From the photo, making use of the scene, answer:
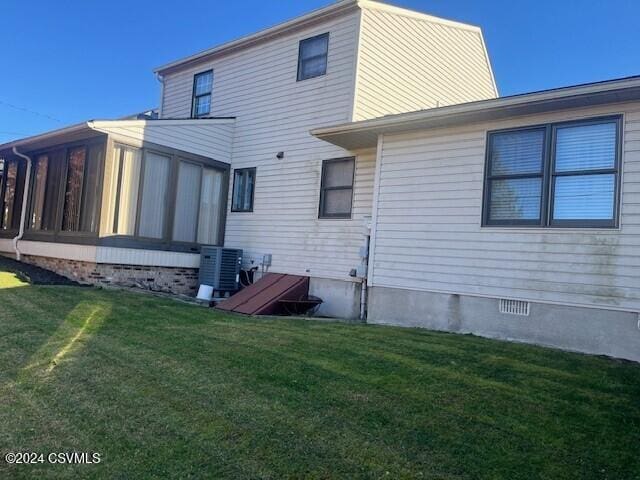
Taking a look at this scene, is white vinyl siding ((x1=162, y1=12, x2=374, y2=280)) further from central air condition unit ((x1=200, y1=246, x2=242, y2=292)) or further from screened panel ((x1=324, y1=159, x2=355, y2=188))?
central air condition unit ((x1=200, y1=246, x2=242, y2=292))

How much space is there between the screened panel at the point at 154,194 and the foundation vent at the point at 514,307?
733 centimetres

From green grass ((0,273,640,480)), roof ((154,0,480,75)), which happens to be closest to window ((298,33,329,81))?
roof ((154,0,480,75))

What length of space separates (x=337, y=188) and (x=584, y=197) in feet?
15.4

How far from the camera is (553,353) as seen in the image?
5785 millimetres

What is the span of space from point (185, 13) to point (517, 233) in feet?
58.0

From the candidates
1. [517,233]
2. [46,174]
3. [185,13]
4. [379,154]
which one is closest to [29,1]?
[185,13]

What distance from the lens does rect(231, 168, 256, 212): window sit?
38.3 ft

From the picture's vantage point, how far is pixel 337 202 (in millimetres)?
9773

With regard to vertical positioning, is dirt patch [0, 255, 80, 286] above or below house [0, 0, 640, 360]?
below

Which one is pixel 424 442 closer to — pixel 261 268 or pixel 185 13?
pixel 261 268

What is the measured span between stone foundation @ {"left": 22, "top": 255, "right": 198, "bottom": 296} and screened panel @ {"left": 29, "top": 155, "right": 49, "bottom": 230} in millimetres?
864

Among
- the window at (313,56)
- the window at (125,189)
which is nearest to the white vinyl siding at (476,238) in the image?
the window at (313,56)

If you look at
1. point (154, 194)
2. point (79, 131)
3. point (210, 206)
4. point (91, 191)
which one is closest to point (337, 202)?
point (210, 206)

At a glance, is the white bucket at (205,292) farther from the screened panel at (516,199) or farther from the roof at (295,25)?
the screened panel at (516,199)
